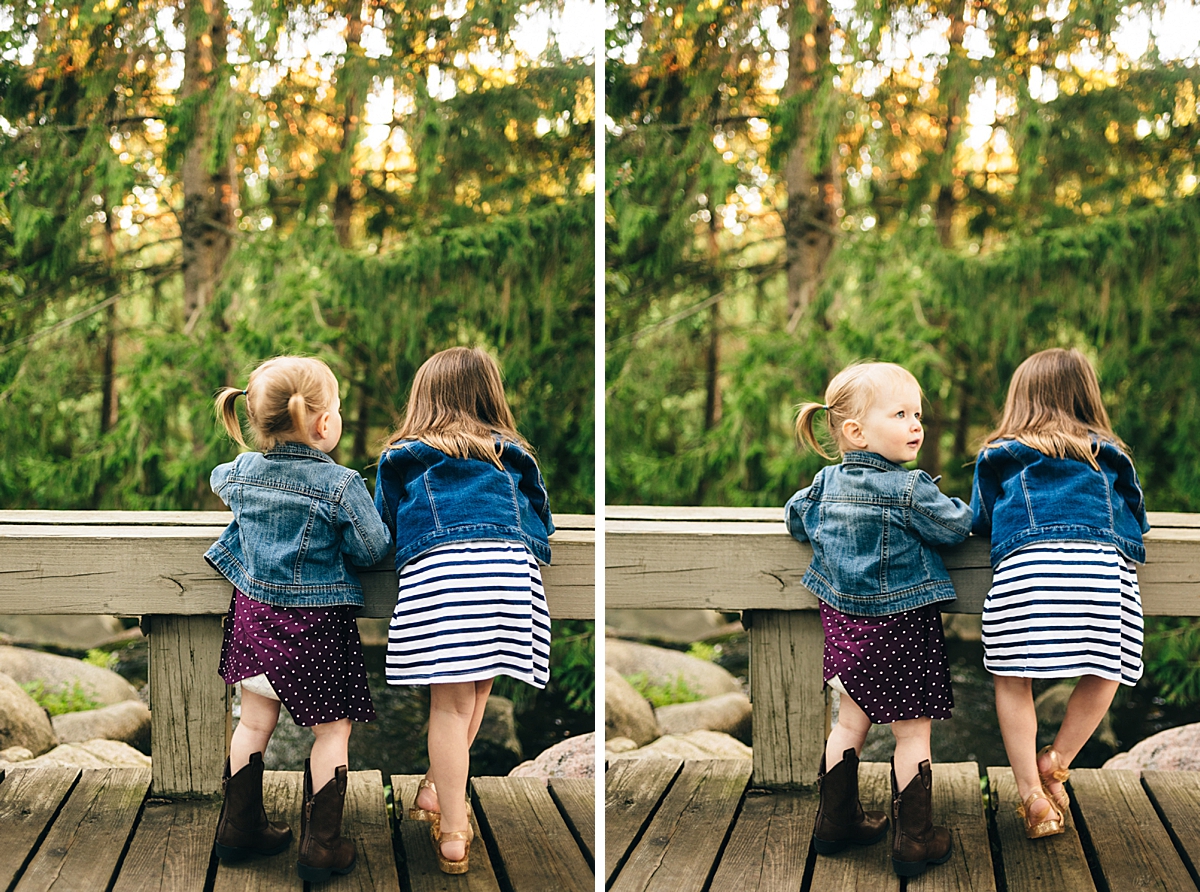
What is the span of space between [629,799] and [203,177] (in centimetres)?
302

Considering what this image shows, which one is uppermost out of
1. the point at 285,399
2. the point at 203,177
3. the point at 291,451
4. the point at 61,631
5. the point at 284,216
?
the point at 203,177

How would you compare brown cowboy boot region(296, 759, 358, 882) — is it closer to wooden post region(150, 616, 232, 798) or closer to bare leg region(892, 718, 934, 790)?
wooden post region(150, 616, 232, 798)

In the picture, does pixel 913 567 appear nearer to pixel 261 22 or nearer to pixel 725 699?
pixel 725 699

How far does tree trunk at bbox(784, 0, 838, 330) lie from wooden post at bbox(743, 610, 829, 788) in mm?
1978

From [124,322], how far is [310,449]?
2.76 m

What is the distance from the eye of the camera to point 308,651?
1.87 m

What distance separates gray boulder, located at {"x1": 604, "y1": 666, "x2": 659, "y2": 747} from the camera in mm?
3637

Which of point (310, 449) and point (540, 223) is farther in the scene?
point (540, 223)

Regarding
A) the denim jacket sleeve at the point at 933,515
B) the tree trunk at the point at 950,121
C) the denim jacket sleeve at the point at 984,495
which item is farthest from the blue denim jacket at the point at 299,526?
the tree trunk at the point at 950,121

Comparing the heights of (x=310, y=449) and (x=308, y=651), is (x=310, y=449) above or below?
above

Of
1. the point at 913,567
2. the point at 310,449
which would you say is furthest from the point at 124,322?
the point at 913,567

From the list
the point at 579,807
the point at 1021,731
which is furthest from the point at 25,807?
the point at 1021,731

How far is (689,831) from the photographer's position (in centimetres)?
214

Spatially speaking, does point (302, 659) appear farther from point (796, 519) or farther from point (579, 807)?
point (796, 519)
